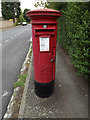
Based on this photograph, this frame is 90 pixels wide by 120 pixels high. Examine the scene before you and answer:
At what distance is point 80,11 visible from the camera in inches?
130

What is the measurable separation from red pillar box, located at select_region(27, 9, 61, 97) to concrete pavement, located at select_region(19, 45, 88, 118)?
28 cm

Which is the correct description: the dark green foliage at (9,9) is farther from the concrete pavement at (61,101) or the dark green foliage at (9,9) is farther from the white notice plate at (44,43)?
the white notice plate at (44,43)

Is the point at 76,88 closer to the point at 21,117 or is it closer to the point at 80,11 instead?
the point at 21,117

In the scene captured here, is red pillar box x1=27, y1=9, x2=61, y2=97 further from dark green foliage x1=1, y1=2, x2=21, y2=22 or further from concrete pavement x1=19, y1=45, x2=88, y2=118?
dark green foliage x1=1, y1=2, x2=21, y2=22

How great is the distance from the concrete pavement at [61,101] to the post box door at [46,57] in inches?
25.3

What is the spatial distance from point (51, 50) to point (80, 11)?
1.79m

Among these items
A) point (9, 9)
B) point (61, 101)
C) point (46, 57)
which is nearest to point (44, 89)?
point (61, 101)

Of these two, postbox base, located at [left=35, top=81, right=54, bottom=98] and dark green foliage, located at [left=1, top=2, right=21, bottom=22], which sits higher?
dark green foliage, located at [left=1, top=2, right=21, bottom=22]

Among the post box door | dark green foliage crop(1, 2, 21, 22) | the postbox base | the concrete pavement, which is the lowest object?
the concrete pavement

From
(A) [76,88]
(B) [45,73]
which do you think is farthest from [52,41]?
(A) [76,88]

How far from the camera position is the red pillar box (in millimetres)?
2219

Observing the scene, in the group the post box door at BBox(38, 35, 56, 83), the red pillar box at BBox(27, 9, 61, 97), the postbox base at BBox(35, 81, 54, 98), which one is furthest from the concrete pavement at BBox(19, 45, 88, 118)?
the post box door at BBox(38, 35, 56, 83)

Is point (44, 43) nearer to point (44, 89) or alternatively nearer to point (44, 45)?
point (44, 45)

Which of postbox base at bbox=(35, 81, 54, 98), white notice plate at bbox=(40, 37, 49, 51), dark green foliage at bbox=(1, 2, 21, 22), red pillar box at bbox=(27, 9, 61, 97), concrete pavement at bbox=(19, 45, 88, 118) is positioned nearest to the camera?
red pillar box at bbox=(27, 9, 61, 97)
